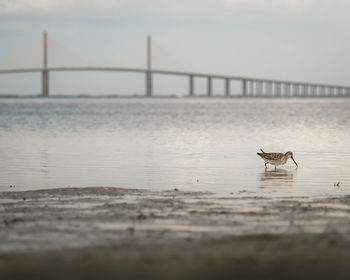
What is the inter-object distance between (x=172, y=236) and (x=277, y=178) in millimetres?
6686

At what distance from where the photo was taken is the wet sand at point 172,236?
5.68 m

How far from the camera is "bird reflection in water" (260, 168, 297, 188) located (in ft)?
41.6

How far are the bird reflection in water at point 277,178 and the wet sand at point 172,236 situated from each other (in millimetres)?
1919

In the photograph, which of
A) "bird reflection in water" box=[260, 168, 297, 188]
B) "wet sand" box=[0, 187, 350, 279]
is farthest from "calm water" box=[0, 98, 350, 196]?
"wet sand" box=[0, 187, 350, 279]

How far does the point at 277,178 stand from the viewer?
1380 cm

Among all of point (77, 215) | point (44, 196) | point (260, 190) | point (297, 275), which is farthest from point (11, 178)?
point (297, 275)

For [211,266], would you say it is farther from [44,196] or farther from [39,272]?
[44,196]

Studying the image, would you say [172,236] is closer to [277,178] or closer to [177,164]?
[277,178]

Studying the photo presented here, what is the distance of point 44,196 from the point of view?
35.1 feet

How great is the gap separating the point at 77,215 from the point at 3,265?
2782 mm

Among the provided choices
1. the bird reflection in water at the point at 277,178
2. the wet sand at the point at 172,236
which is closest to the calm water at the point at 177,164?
the bird reflection in water at the point at 277,178

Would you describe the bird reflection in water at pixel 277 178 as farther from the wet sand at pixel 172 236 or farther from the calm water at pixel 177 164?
the wet sand at pixel 172 236

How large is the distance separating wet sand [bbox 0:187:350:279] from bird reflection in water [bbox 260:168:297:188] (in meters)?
1.92

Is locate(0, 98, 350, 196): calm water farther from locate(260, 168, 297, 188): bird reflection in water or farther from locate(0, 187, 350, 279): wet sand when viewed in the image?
locate(0, 187, 350, 279): wet sand
